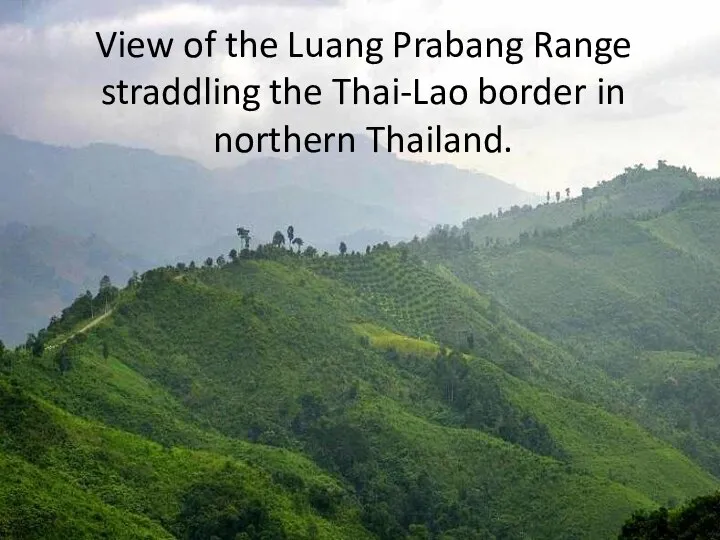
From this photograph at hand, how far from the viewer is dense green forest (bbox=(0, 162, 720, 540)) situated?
51.9 m

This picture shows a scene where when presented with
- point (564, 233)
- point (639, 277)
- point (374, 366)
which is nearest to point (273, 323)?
point (374, 366)

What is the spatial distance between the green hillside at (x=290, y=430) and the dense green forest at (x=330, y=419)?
17cm

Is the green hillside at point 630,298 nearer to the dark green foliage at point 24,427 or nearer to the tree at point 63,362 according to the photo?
the tree at point 63,362

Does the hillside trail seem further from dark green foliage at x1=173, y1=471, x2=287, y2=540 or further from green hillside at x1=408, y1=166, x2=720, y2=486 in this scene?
green hillside at x1=408, y1=166, x2=720, y2=486

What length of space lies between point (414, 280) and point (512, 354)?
56.4ft

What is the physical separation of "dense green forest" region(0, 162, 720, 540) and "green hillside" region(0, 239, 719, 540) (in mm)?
172

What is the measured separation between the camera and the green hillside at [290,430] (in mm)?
52031

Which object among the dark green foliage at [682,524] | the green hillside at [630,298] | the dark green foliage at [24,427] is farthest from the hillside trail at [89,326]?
the green hillside at [630,298]

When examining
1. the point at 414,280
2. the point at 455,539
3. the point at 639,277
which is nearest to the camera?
the point at 455,539

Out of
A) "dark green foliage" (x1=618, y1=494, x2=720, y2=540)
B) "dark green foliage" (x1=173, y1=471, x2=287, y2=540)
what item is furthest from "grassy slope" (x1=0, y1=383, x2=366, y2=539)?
"dark green foliage" (x1=618, y1=494, x2=720, y2=540)

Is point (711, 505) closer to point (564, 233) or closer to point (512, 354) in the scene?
point (512, 354)

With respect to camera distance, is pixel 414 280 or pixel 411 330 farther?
pixel 414 280

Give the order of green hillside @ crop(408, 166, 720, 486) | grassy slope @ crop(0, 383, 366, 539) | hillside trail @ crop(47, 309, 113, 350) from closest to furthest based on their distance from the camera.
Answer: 1. grassy slope @ crop(0, 383, 366, 539)
2. hillside trail @ crop(47, 309, 113, 350)
3. green hillside @ crop(408, 166, 720, 486)

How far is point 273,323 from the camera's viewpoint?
8900 centimetres
